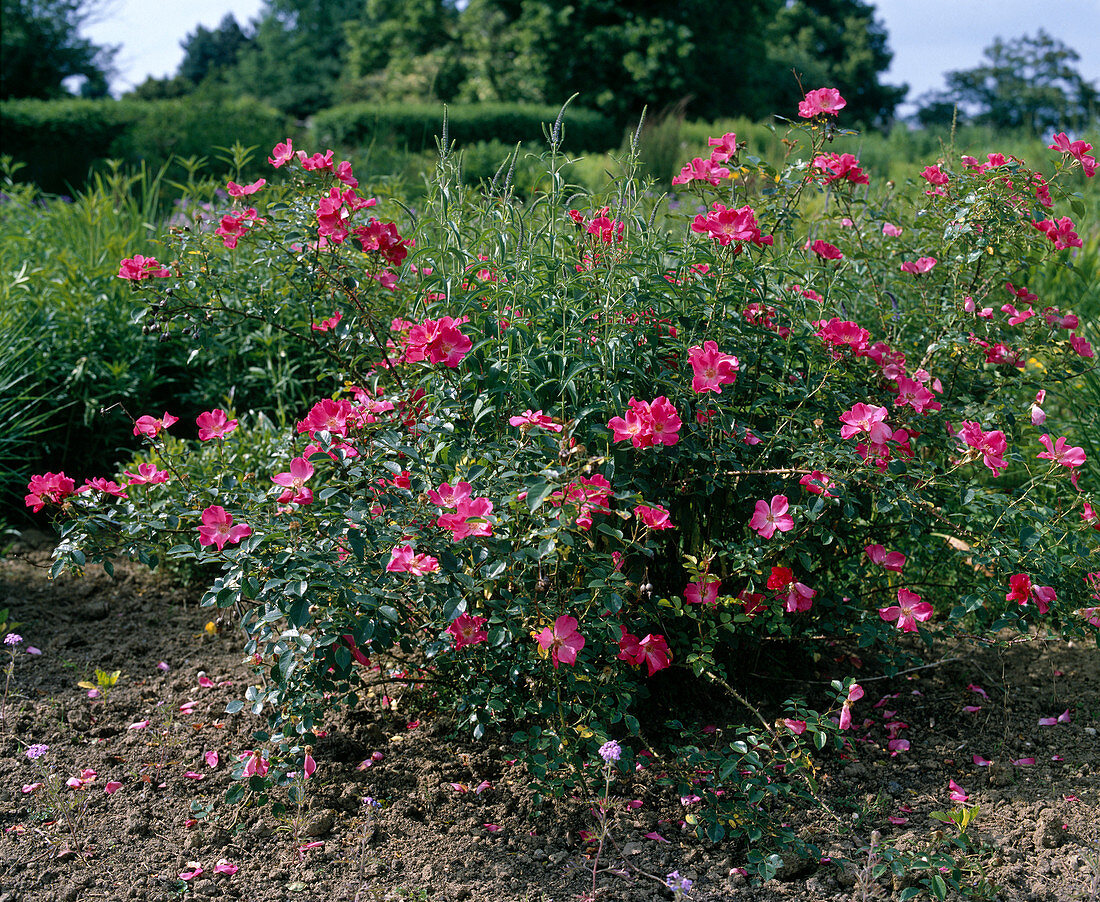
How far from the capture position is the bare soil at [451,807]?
1544mm

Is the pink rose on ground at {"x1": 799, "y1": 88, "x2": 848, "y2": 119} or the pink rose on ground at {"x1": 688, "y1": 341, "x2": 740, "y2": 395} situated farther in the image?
the pink rose on ground at {"x1": 799, "y1": 88, "x2": 848, "y2": 119}

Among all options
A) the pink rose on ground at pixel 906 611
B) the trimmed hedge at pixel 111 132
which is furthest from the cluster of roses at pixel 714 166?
the trimmed hedge at pixel 111 132

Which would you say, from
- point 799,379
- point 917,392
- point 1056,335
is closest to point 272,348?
point 799,379

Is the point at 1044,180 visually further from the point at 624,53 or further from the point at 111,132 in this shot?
the point at 624,53

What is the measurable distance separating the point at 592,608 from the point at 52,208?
4196 mm

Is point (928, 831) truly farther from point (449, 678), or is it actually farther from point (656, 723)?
point (449, 678)

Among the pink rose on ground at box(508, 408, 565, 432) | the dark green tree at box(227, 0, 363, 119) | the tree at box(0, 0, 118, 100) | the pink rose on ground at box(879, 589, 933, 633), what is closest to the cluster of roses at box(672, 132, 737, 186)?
the pink rose on ground at box(508, 408, 565, 432)

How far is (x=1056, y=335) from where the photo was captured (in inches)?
85.0

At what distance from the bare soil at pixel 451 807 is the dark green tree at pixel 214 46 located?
51124mm

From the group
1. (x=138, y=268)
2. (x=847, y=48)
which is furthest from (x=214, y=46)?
(x=138, y=268)

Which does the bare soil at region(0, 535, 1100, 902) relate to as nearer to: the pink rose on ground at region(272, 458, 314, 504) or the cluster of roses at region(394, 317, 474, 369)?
the pink rose on ground at region(272, 458, 314, 504)

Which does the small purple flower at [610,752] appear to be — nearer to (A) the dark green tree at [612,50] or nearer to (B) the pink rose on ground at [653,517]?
(B) the pink rose on ground at [653,517]

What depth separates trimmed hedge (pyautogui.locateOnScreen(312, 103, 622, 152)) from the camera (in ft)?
43.7

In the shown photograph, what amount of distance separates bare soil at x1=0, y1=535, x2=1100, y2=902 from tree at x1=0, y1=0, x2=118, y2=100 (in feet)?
71.8
